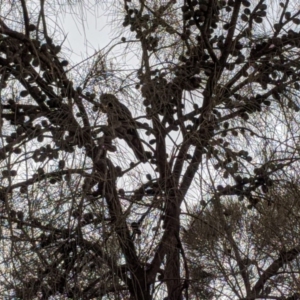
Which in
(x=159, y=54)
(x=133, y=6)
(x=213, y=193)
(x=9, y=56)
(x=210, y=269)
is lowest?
(x=210, y=269)

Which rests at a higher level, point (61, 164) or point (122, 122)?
point (122, 122)

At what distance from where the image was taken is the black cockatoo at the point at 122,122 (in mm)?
1788

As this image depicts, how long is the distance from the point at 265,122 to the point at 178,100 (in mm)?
250

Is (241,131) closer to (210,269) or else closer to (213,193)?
(213,193)

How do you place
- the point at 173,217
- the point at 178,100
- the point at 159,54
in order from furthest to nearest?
the point at 159,54 → the point at 178,100 → the point at 173,217

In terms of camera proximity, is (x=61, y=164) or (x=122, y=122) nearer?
(x=61, y=164)

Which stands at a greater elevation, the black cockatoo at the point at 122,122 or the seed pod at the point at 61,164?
the black cockatoo at the point at 122,122

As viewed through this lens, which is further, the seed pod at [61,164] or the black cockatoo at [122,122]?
the black cockatoo at [122,122]

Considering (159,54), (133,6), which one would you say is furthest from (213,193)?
(133,6)

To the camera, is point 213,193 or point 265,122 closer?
point 213,193

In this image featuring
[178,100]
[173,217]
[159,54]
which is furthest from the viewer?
[159,54]

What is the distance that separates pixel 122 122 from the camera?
1835 millimetres

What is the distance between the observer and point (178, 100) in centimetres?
198

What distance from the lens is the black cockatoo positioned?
70.4 inches
